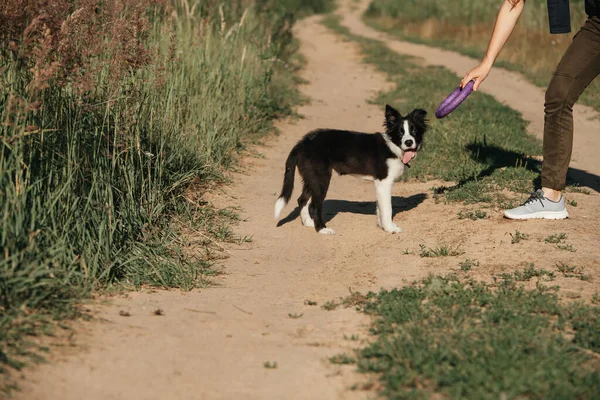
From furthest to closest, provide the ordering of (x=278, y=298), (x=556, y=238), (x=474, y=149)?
Result: (x=474, y=149)
(x=556, y=238)
(x=278, y=298)

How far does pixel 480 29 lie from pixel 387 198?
17.2 m

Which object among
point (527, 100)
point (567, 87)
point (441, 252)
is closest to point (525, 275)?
point (441, 252)

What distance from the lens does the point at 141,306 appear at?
472 cm

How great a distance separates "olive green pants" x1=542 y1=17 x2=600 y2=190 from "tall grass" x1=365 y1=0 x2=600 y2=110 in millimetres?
7076

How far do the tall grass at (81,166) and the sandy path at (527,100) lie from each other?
Result: 15.5ft

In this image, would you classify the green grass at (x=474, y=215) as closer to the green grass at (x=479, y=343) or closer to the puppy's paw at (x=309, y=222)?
the puppy's paw at (x=309, y=222)

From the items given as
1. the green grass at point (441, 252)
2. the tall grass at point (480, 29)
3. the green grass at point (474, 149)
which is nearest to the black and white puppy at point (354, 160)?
the green grass at point (441, 252)

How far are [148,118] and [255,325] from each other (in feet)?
9.00

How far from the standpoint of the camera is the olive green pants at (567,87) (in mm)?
5906

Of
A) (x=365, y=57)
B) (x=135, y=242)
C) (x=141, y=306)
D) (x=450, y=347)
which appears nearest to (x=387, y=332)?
(x=450, y=347)

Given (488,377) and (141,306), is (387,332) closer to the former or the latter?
(488,377)

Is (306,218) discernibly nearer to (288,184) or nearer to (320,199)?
(320,199)

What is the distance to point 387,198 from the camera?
6.68 metres

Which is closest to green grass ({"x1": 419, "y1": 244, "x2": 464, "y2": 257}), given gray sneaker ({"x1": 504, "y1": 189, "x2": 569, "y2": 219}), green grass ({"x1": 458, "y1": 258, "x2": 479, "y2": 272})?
green grass ({"x1": 458, "y1": 258, "x2": 479, "y2": 272})
